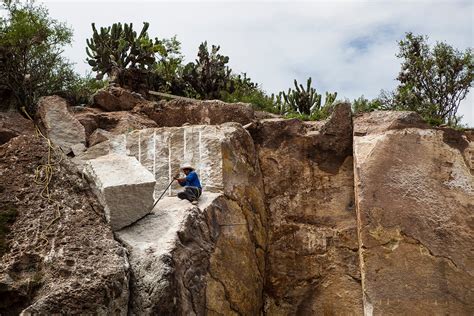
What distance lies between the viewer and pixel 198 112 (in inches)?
543

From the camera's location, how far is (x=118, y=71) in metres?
16.2

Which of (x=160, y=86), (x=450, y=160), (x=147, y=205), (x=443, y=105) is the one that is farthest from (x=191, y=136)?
(x=443, y=105)

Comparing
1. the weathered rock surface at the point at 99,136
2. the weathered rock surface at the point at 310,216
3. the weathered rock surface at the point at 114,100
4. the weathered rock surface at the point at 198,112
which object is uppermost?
the weathered rock surface at the point at 114,100

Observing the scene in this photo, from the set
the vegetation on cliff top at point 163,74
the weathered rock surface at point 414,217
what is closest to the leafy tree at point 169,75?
the vegetation on cliff top at point 163,74

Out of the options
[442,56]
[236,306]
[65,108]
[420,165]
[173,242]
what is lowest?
[236,306]

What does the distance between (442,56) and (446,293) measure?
8962mm

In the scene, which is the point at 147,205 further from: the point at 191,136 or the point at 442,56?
the point at 442,56

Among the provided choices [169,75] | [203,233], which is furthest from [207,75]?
[203,233]

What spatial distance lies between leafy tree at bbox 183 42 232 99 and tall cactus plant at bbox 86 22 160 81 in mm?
1036

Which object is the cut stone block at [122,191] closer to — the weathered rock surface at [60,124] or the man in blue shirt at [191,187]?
the man in blue shirt at [191,187]

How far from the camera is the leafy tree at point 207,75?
17.6 meters

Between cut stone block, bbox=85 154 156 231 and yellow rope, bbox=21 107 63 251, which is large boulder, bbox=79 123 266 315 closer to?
cut stone block, bbox=85 154 156 231

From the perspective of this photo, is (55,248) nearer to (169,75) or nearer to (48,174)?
(48,174)

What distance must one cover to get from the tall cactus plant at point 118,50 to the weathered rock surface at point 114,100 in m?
1.55
